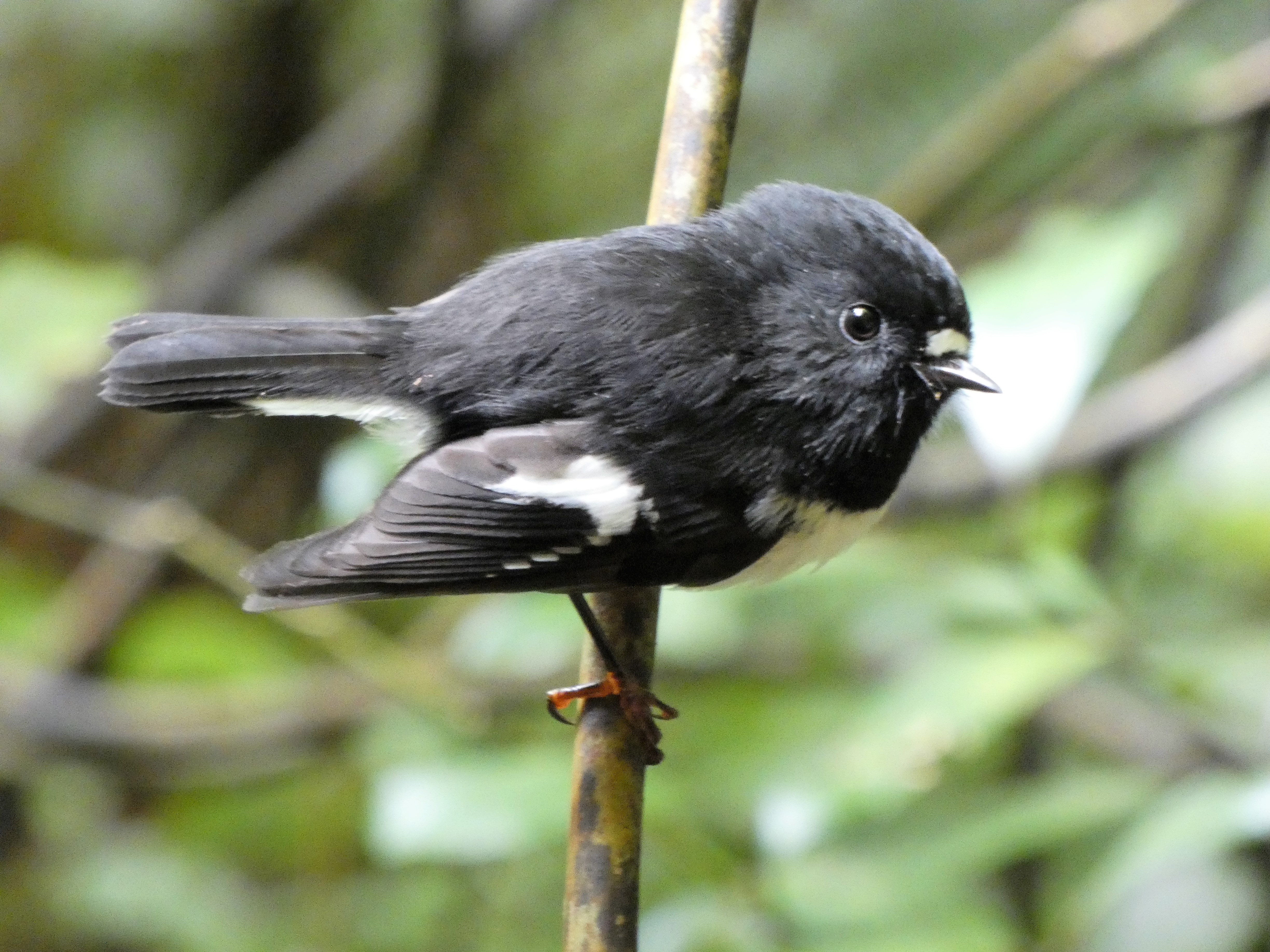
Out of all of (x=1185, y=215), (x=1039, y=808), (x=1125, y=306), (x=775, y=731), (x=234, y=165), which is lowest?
(x=1039, y=808)

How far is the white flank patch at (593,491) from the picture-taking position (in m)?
1.80

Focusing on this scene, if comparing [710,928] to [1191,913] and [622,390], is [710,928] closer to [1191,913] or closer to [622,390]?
[622,390]

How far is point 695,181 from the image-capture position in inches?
84.6

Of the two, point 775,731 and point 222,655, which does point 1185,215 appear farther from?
point 222,655

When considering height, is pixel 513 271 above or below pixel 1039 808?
above

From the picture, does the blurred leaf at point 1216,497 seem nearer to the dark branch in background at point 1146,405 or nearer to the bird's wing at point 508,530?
the dark branch in background at point 1146,405

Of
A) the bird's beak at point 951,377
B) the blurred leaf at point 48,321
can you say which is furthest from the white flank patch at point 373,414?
the blurred leaf at point 48,321

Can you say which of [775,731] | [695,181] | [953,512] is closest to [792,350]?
[695,181]

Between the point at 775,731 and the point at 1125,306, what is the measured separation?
97 cm

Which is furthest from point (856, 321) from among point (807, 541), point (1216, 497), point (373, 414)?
point (1216, 497)

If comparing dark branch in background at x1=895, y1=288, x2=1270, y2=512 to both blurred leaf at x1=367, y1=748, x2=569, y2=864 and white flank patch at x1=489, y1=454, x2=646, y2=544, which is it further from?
white flank patch at x1=489, y1=454, x2=646, y2=544

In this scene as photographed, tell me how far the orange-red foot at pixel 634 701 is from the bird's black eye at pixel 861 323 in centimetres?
59

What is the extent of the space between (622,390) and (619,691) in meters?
0.42

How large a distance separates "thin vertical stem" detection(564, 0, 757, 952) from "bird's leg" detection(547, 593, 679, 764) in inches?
0.5
